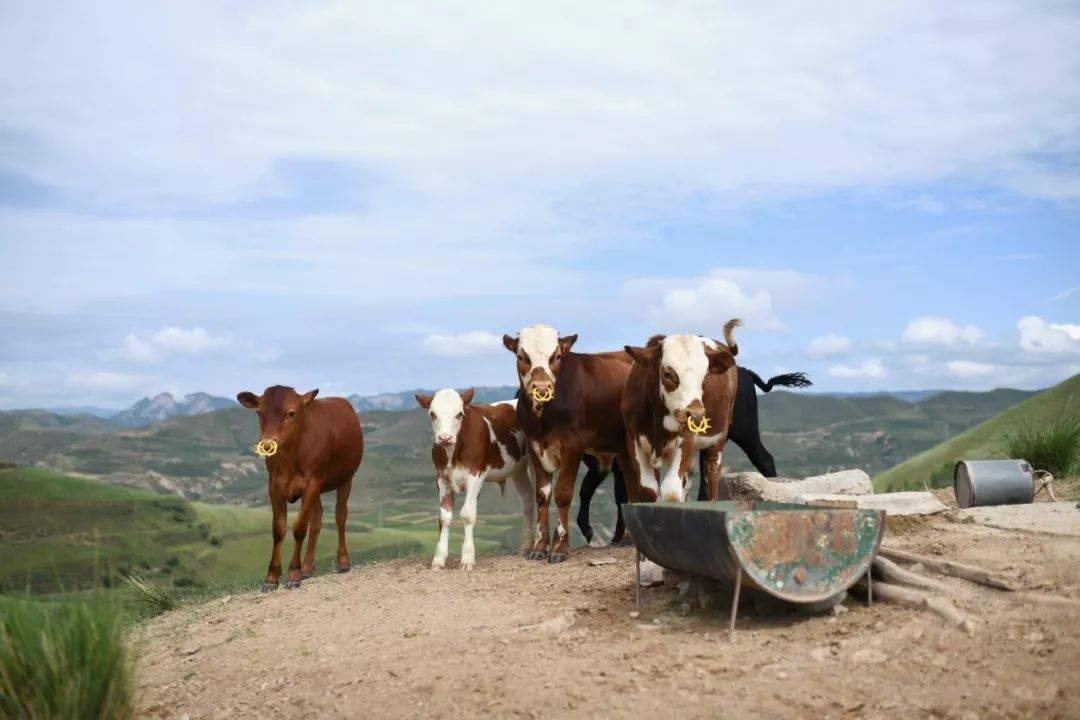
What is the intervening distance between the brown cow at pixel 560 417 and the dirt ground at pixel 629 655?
1974 millimetres

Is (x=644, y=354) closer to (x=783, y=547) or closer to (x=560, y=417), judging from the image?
(x=560, y=417)

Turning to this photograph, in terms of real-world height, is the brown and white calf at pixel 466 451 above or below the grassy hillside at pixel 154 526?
above

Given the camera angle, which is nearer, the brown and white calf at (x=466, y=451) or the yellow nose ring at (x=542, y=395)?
the yellow nose ring at (x=542, y=395)

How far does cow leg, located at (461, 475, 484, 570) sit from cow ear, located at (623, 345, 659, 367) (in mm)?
3151

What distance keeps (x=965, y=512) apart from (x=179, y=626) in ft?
30.0

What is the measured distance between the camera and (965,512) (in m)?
11.5

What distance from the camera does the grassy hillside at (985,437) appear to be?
26.0 m

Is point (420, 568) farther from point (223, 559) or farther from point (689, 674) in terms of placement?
point (223, 559)

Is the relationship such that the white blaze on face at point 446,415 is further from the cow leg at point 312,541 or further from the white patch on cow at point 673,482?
the white patch on cow at point 673,482

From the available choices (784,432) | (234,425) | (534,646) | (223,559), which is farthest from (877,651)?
(234,425)

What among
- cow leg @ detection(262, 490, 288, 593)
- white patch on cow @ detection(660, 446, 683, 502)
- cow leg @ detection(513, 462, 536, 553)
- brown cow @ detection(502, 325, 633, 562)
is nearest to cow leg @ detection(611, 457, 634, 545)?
cow leg @ detection(513, 462, 536, 553)

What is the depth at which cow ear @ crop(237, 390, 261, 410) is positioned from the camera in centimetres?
1311

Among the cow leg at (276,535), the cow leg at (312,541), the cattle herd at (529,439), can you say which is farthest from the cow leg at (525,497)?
the cow leg at (276,535)

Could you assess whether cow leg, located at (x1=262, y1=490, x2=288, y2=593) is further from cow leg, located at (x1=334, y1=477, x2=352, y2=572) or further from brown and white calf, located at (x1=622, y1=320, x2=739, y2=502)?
brown and white calf, located at (x1=622, y1=320, x2=739, y2=502)
